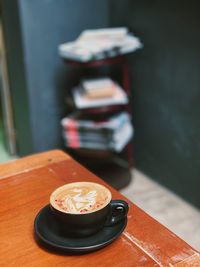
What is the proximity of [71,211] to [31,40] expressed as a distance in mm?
1517

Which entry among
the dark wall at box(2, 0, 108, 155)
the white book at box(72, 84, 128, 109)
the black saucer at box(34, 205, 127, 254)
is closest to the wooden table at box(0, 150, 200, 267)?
the black saucer at box(34, 205, 127, 254)

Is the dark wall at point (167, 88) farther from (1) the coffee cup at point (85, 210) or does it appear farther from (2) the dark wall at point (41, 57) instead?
(1) the coffee cup at point (85, 210)

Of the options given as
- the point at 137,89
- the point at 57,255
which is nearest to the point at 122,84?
the point at 137,89

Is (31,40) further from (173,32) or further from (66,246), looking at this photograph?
(66,246)

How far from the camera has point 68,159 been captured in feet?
3.84

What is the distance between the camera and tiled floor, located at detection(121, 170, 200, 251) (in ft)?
6.00

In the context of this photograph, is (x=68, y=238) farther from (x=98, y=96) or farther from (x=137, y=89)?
(x=137, y=89)

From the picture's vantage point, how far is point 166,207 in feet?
6.63

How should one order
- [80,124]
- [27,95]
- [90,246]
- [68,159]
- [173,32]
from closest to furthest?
[90,246] < [68,159] < [173,32] < [80,124] < [27,95]

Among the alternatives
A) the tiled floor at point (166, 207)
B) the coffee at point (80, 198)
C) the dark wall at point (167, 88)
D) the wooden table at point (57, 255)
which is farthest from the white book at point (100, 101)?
the coffee at point (80, 198)

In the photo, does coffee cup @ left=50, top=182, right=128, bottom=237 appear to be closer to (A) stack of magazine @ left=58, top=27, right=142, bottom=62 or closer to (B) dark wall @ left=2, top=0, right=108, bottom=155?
(A) stack of magazine @ left=58, top=27, right=142, bottom=62

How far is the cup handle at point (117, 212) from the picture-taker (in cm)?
82

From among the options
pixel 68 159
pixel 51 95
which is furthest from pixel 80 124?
pixel 68 159

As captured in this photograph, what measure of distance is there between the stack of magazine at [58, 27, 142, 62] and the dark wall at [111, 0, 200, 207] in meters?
0.16
